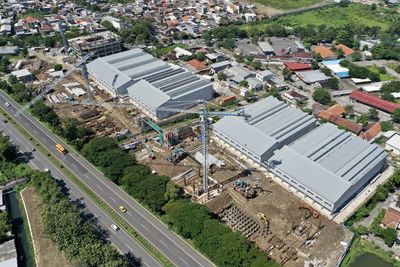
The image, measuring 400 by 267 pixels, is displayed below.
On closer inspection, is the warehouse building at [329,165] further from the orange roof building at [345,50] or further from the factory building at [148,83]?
the orange roof building at [345,50]

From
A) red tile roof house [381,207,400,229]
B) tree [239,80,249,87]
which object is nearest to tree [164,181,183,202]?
red tile roof house [381,207,400,229]

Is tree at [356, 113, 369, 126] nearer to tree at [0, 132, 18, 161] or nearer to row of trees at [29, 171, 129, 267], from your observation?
row of trees at [29, 171, 129, 267]

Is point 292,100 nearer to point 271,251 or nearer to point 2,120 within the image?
point 271,251

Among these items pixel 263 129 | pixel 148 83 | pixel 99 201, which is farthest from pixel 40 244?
pixel 148 83

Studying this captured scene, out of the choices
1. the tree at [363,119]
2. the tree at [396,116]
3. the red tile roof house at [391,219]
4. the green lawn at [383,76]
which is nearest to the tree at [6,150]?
the red tile roof house at [391,219]

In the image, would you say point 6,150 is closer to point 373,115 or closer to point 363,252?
point 363,252

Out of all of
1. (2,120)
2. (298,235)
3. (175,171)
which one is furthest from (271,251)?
(2,120)
